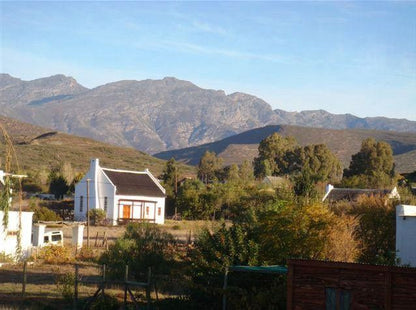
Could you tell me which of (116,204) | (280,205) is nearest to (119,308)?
(280,205)

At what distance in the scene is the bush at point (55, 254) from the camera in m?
36.4

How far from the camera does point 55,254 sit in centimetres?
3688

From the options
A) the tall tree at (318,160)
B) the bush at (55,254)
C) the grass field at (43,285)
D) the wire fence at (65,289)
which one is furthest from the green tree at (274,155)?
the wire fence at (65,289)

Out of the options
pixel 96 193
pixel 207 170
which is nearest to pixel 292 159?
pixel 207 170

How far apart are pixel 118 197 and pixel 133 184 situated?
137 inches

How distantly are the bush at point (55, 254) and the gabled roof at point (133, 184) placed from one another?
23.9 meters

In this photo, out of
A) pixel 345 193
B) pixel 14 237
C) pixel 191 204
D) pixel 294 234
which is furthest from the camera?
pixel 191 204

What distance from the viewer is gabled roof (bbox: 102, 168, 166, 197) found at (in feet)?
206

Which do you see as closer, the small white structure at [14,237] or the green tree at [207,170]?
the small white structure at [14,237]

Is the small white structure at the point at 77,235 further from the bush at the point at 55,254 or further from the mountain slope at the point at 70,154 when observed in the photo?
the mountain slope at the point at 70,154

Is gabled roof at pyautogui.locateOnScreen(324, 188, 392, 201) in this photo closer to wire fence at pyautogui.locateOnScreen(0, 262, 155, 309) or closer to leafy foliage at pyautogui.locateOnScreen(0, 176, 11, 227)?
wire fence at pyautogui.locateOnScreen(0, 262, 155, 309)

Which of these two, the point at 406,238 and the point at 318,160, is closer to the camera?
the point at 406,238

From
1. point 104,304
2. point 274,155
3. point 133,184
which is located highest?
point 274,155

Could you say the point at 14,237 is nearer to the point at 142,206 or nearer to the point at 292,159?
the point at 142,206
